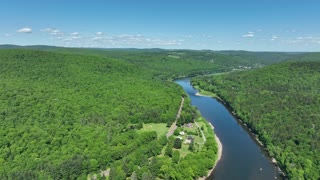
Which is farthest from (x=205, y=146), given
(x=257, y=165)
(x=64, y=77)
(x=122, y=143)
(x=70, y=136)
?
(x=64, y=77)

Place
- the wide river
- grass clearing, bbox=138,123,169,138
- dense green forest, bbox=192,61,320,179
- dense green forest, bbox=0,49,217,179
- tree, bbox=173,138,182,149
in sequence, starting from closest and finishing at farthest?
dense green forest, bbox=0,49,217,179 → the wide river → dense green forest, bbox=192,61,320,179 → tree, bbox=173,138,182,149 → grass clearing, bbox=138,123,169,138

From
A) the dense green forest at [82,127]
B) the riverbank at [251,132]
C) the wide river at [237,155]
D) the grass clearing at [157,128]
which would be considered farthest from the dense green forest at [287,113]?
the grass clearing at [157,128]

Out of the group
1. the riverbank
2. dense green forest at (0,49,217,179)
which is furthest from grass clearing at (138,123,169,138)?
the riverbank

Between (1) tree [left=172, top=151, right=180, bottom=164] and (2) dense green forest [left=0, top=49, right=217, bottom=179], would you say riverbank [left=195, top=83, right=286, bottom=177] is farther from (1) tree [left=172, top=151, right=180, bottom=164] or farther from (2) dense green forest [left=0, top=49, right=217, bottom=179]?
(1) tree [left=172, top=151, right=180, bottom=164]

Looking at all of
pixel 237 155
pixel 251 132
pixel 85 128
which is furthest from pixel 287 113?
pixel 85 128

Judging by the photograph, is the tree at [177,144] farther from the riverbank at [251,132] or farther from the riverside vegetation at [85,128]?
the riverbank at [251,132]

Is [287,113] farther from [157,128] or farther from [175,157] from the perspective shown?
[175,157]

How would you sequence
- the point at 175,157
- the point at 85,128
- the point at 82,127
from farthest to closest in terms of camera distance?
the point at 82,127 < the point at 85,128 < the point at 175,157

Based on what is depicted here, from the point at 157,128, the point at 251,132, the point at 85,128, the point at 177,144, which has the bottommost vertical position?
the point at 251,132
